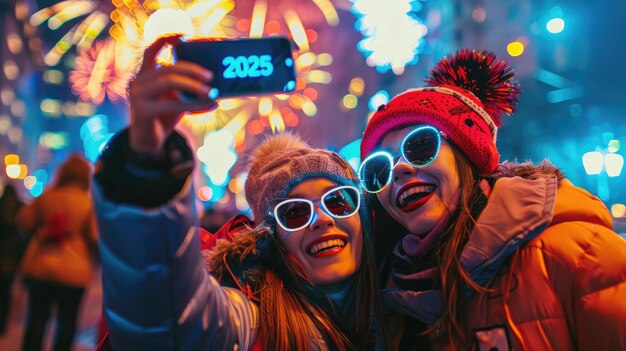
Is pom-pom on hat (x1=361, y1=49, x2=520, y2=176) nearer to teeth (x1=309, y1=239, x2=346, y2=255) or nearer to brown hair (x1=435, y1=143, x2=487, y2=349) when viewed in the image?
brown hair (x1=435, y1=143, x2=487, y2=349)

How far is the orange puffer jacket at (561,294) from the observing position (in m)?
1.81

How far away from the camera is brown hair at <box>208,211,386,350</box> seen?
2.22 metres

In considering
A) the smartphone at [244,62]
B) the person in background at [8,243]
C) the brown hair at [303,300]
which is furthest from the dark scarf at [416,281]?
the person in background at [8,243]

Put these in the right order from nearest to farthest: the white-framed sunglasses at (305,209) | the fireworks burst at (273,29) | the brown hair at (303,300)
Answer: the brown hair at (303,300) < the white-framed sunglasses at (305,209) < the fireworks burst at (273,29)

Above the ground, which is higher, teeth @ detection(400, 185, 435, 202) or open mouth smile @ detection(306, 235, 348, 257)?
teeth @ detection(400, 185, 435, 202)

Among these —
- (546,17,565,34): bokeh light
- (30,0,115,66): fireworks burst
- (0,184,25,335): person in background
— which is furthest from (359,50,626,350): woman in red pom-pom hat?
(546,17,565,34): bokeh light

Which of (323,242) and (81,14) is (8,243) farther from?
(81,14)

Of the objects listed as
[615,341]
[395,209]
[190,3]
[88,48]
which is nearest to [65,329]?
[395,209]

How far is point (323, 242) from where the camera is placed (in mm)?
2416

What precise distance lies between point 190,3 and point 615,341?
1046cm

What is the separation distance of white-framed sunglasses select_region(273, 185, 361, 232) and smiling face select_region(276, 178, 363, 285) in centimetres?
2

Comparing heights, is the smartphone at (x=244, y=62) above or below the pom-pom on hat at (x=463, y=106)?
below

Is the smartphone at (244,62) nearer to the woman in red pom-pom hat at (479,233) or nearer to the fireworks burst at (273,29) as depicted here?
the woman in red pom-pom hat at (479,233)

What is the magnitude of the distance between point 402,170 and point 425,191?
159 mm
